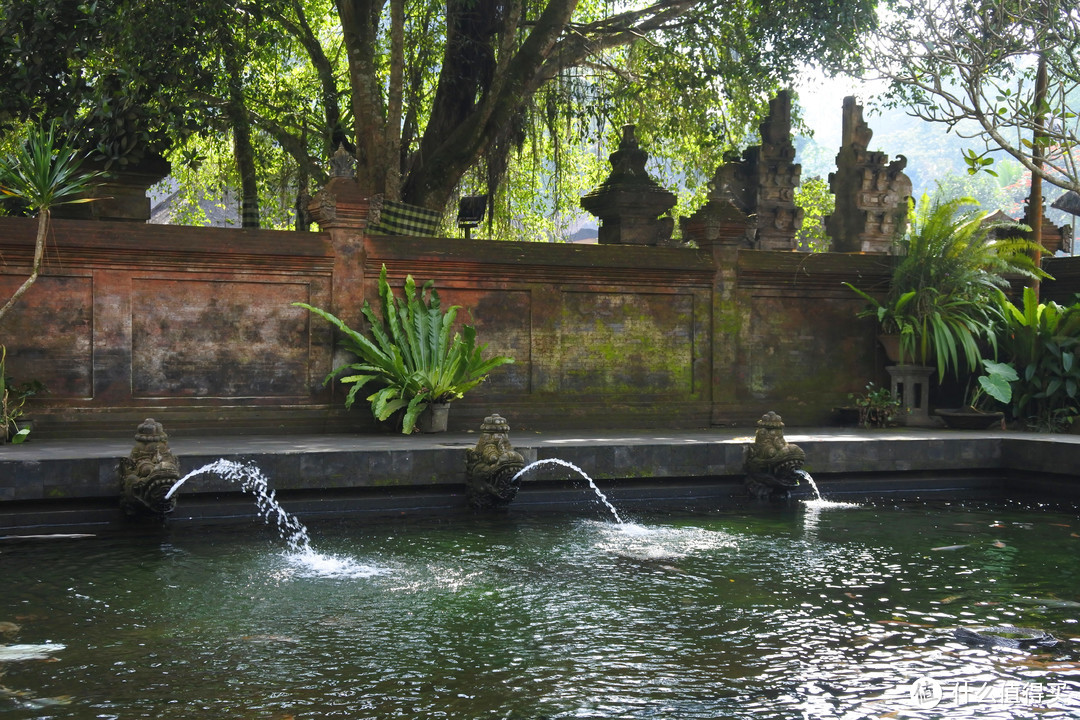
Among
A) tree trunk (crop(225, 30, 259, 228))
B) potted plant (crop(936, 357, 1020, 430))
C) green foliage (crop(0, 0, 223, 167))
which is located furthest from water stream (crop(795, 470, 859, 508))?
tree trunk (crop(225, 30, 259, 228))

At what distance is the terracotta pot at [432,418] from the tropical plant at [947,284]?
4.70m

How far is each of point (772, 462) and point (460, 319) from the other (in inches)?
141

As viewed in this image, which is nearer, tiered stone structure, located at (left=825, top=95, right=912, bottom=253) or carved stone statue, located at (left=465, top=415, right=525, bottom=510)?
carved stone statue, located at (left=465, top=415, right=525, bottom=510)

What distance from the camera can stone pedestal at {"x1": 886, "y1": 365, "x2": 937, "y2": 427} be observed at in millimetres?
12273

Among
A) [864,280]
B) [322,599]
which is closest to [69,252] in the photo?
[322,599]

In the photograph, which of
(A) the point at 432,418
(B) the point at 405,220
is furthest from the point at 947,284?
(B) the point at 405,220

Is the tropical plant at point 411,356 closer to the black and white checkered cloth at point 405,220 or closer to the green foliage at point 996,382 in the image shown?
the black and white checkered cloth at point 405,220

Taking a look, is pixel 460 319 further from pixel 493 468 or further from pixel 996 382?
pixel 996 382

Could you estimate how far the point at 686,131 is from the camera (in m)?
16.4

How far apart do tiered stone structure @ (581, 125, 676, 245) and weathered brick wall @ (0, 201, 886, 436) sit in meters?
0.52

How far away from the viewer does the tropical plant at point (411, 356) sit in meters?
10.6

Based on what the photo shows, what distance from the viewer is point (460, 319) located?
459 inches

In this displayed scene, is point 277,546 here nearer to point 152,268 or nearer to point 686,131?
point 152,268

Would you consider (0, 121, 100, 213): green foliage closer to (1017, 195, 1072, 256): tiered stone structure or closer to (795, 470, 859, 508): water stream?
(795, 470, 859, 508): water stream
